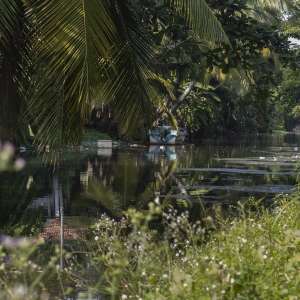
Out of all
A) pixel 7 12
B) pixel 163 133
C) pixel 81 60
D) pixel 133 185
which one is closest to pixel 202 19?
pixel 81 60

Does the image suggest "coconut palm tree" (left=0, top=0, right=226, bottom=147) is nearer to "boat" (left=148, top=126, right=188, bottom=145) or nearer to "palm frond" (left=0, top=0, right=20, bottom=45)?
"palm frond" (left=0, top=0, right=20, bottom=45)

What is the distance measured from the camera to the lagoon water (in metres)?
14.0

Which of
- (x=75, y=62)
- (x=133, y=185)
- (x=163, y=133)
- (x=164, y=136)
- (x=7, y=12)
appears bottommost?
(x=133, y=185)

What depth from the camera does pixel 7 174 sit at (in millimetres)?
21953

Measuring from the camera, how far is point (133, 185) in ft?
61.2

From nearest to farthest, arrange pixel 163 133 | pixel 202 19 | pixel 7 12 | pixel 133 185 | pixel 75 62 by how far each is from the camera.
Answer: pixel 75 62
pixel 7 12
pixel 202 19
pixel 133 185
pixel 163 133

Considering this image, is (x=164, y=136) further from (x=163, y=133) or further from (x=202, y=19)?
(x=202, y=19)

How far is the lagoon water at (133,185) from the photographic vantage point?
45.8 feet

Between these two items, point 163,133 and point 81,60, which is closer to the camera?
point 81,60

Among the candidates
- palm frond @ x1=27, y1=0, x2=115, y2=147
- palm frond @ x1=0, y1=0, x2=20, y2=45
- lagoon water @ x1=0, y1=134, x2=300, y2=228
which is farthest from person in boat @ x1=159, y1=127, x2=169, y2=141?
palm frond @ x1=27, y1=0, x2=115, y2=147

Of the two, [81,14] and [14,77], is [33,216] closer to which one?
[14,77]

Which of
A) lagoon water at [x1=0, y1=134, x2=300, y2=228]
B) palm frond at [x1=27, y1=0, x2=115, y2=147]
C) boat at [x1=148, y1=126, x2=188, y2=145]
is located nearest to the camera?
palm frond at [x1=27, y1=0, x2=115, y2=147]

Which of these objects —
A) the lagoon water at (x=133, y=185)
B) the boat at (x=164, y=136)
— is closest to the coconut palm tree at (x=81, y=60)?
the lagoon water at (x=133, y=185)

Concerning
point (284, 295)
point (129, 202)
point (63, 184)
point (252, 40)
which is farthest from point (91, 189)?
point (284, 295)
